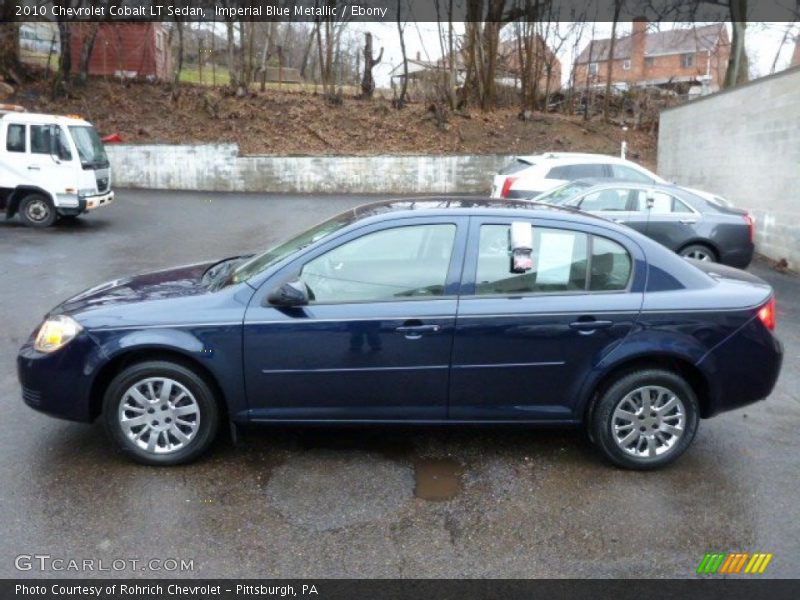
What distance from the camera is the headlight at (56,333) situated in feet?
14.0

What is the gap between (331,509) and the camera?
156 inches

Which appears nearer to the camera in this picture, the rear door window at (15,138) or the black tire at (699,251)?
the black tire at (699,251)

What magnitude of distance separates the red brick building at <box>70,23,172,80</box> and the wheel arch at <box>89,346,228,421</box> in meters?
26.6

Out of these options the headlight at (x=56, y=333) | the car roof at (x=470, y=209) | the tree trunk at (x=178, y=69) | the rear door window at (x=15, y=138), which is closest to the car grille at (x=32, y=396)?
the headlight at (x=56, y=333)

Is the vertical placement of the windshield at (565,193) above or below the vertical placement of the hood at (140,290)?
above

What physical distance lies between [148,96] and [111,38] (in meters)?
4.37

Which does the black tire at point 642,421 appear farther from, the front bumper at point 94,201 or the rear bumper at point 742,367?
the front bumper at point 94,201

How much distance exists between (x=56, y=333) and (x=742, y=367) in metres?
4.13

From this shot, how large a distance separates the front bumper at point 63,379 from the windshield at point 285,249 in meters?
0.96

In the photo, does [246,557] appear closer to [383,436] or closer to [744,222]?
[383,436]

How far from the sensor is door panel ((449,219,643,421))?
4258 mm

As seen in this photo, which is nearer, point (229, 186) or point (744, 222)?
point (744, 222)

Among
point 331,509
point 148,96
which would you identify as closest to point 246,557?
point 331,509
